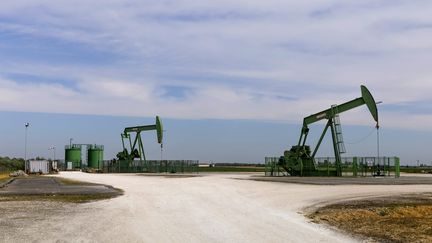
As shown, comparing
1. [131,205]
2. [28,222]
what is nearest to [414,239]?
[28,222]

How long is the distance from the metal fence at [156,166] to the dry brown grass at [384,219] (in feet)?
191

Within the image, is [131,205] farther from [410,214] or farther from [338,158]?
[338,158]

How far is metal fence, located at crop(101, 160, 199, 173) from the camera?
265 feet

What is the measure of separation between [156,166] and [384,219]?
66.0m

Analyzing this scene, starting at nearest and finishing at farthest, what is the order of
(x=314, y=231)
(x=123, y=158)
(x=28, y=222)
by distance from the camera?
(x=314, y=231) < (x=28, y=222) < (x=123, y=158)

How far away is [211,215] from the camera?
58.7 ft

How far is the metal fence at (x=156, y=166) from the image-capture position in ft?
265

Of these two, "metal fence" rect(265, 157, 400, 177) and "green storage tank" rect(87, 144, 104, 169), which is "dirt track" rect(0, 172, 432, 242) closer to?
"metal fence" rect(265, 157, 400, 177)

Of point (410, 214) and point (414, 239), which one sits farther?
point (410, 214)

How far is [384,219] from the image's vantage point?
56.0 feet

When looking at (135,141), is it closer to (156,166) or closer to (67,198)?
(156,166)

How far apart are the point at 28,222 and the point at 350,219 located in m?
9.71

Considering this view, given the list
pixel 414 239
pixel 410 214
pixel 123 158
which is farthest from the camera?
pixel 123 158

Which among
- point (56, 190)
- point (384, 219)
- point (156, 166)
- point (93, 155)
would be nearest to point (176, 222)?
point (384, 219)
